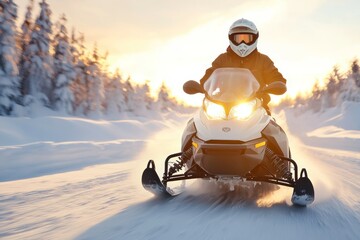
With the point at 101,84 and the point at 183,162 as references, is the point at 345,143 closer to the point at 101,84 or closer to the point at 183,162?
the point at 183,162

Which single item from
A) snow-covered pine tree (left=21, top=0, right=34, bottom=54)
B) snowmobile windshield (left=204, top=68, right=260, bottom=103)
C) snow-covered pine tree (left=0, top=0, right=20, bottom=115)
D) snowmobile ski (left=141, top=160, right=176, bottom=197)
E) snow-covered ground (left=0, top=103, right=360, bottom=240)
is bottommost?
snow-covered ground (left=0, top=103, right=360, bottom=240)

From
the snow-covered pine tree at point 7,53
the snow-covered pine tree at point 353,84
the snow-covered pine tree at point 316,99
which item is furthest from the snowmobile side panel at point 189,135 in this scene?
the snow-covered pine tree at point 316,99

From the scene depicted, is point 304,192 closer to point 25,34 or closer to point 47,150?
point 47,150

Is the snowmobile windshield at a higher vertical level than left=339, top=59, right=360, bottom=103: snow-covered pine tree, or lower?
lower

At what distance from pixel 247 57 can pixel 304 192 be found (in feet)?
7.97

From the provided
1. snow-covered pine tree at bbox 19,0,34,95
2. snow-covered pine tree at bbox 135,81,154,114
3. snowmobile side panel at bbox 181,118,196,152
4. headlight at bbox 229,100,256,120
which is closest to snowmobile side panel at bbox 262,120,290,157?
headlight at bbox 229,100,256,120

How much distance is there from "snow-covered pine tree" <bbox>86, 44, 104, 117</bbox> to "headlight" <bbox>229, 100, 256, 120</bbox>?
4118 cm

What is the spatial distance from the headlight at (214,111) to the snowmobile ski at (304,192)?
1.21 m

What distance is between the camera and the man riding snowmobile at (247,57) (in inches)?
203

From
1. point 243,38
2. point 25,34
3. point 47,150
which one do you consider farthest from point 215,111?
point 25,34

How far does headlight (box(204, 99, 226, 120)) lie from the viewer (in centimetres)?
425

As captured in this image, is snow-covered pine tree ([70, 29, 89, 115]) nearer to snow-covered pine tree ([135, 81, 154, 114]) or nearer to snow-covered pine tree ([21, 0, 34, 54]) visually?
snow-covered pine tree ([21, 0, 34, 54])

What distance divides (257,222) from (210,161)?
2.81 feet

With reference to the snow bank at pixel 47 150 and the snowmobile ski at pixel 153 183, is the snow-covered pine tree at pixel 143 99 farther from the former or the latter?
the snowmobile ski at pixel 153 183
